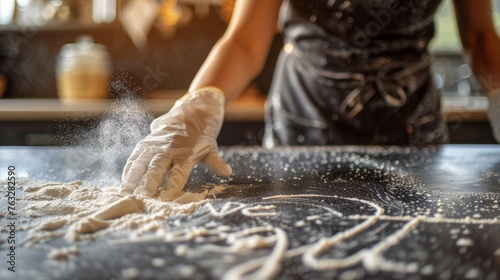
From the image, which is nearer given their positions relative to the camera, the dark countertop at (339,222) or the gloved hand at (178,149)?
the dark countertop at (339,222)

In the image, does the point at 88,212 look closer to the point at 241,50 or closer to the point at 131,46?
the point at 241,50

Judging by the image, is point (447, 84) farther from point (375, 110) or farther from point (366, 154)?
point (366, 154)

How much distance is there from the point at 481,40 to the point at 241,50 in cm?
77

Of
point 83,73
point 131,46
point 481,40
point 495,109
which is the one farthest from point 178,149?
point 131,46

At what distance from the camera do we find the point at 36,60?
11.1 feet

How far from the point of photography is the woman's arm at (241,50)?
3.97 feet

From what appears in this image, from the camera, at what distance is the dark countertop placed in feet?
1.63

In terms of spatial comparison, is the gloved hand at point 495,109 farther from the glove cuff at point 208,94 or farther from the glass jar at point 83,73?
the glass jar at point 83,73

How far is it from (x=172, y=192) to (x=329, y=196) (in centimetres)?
28

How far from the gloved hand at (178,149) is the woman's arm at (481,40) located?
84cm

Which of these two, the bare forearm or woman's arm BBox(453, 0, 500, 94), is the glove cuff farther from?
woman's arm BBox(453, 0, 500, 94)

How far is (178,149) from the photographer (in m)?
0.98

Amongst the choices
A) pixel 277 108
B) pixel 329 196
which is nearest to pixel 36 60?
pixel 277 108

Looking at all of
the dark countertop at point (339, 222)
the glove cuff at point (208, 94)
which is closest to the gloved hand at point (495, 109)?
the dark countertop at point (339, 222)
